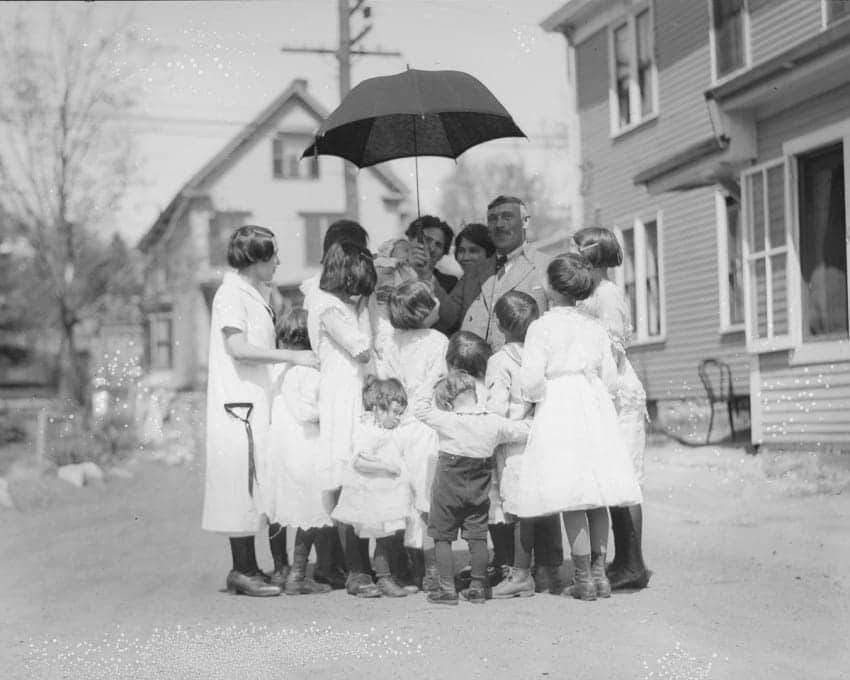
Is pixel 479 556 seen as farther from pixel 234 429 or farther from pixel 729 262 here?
pixel 729 262

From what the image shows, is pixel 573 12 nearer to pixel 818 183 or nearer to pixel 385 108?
pixel 818 183

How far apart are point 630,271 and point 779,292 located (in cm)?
713

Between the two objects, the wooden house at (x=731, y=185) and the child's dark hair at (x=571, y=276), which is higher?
the wooden house at (x=731, y=185)

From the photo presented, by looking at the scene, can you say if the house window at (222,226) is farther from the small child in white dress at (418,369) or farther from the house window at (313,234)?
the small child in white dress at (418,369)

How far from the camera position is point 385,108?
6.21 m

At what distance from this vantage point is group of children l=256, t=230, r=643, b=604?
5758 millimetres

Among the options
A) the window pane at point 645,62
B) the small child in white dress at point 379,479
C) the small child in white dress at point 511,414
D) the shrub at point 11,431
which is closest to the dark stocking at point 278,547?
the small child in white dress at point 379,479

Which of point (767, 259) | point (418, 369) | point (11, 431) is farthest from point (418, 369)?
point (11, 431)

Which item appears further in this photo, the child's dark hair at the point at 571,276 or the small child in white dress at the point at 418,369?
the small child in white dress at the point at 418,369

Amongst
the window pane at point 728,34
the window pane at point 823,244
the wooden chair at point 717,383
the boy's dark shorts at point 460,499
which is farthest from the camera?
the wooden chair at point 717,383

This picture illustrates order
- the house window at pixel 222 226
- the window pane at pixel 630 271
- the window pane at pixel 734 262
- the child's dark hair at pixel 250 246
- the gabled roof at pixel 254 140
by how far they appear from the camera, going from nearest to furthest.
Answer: the child's dark hair at pixel 250 246
the window pane at pixel 734 262
the window pane at pixel 630 271
the house window at pixel 222 226
the gabled roof at pixel 254 140

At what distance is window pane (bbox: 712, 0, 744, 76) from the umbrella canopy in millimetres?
9163

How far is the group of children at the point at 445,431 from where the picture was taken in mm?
5758

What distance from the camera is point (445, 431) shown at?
5.83m
